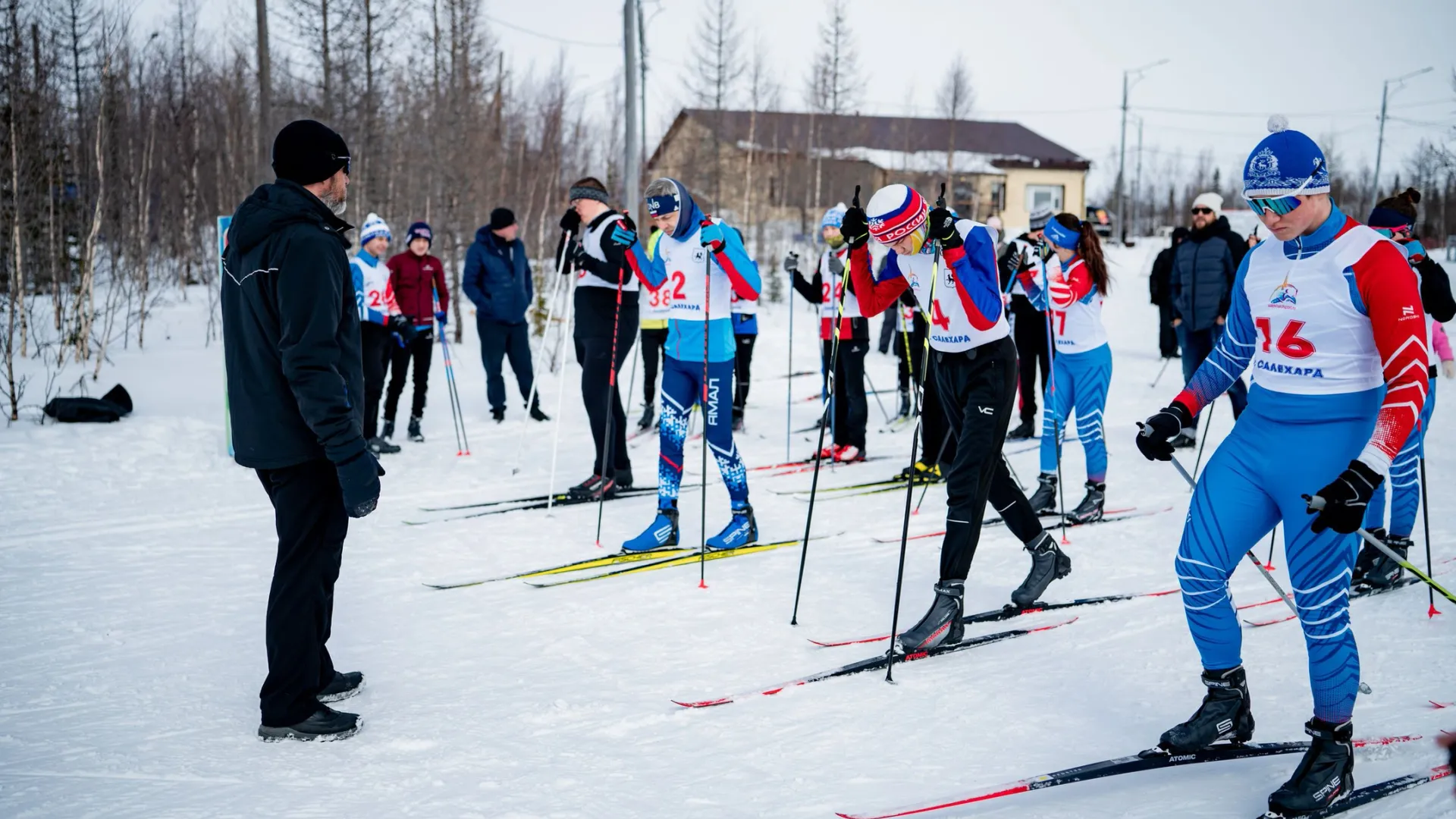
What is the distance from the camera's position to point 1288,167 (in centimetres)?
277

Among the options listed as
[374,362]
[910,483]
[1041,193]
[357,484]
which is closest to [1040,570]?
[910,483]

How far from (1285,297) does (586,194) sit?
4834 mm

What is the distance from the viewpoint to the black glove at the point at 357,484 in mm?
3100

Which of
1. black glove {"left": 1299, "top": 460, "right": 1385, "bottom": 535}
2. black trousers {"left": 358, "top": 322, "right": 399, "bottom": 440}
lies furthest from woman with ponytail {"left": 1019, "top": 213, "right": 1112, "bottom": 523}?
black trousers {"left": 358, "top": 322, "right": 399, "bottom": 440}

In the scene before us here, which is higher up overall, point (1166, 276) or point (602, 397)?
point (1166, 276)

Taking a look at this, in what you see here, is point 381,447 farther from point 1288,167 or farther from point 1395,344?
point 1395,344

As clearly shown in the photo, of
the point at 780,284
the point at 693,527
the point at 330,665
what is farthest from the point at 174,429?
the point at 780,284

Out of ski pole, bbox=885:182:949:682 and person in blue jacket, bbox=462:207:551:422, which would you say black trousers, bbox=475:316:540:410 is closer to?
person in blue jacket, bbox=462:207:551:422

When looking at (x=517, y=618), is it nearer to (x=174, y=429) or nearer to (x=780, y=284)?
(x=174, y=429)

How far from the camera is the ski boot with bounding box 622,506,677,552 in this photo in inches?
218

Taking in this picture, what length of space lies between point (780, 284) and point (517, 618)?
17.9 meters

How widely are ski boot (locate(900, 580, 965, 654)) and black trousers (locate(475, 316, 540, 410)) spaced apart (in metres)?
6.61

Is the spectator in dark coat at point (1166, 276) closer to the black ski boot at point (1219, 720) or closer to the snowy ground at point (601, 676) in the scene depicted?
the snowy ground at point (601, 676)

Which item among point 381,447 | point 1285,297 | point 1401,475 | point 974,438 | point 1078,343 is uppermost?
point 1285,297
